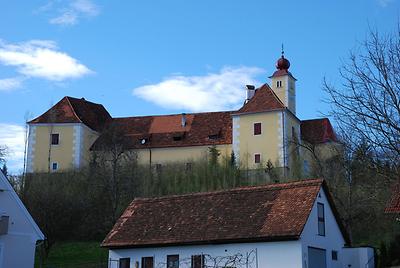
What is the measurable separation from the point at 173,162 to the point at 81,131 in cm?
1045

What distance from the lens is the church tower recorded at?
6588cm

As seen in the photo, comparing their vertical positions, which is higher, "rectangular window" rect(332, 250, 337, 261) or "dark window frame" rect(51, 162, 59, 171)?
"dark window frame" rect(51, 162, 59, 171)

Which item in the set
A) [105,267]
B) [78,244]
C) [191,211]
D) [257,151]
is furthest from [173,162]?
[191,211]

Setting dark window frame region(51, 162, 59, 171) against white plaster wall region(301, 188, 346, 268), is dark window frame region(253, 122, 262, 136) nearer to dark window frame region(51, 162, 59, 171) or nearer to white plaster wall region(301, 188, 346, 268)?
dark window frame region(51, 162, 59, 171)

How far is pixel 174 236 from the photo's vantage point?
29.4 meters

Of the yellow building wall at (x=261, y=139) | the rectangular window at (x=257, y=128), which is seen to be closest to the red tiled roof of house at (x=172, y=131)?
the yellow building wall at (x=261, y=139)

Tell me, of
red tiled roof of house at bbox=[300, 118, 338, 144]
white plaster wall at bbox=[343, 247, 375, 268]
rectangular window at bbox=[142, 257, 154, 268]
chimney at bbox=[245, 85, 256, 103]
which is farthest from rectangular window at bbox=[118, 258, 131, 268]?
chimney at bbox=[245, 85, 256, 103]

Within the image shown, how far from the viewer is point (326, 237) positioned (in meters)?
29.0

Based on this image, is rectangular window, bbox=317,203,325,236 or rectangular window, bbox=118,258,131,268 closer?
rectangular window, bbox=317,203,325,236

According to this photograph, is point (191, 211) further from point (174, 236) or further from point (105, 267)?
point (105, 267)

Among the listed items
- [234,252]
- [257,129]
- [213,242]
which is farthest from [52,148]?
[234,252]

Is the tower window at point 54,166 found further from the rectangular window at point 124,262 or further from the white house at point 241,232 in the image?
the rectangular window at point 124,262

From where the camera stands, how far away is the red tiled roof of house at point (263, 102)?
203 feet

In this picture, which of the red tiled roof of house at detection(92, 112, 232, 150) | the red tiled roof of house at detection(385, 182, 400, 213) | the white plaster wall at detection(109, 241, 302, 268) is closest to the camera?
the red tiled roof of house at detection(385, 182, 400, 213)
